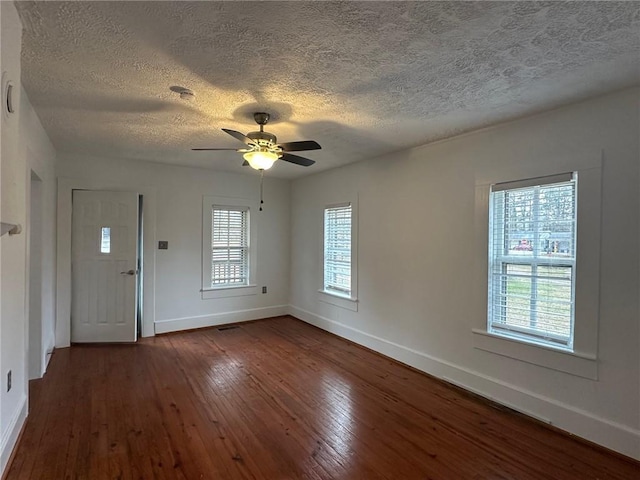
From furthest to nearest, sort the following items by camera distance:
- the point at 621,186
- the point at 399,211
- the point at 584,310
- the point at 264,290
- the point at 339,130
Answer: the point at 264,290
the point at 399,211
the point at 339,130
the point at 584,310
the point at 621,186

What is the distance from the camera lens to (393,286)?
404 cm

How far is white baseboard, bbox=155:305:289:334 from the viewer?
4879 millimetres

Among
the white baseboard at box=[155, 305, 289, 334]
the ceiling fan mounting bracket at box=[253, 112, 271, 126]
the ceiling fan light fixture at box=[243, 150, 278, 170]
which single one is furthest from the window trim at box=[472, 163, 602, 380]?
the white baseboard at box=[155, 305, 289, 334]

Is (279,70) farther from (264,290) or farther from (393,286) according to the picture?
(264,290)

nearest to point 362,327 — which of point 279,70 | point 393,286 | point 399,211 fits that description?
point 393,286

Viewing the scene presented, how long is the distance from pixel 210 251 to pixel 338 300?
85.4 inches

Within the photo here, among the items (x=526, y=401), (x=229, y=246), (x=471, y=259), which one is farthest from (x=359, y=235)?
(x=526, y=401)

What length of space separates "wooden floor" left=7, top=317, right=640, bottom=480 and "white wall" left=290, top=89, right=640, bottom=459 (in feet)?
0.84

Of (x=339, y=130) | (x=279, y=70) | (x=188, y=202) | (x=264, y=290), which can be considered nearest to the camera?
(x=279, y=70)

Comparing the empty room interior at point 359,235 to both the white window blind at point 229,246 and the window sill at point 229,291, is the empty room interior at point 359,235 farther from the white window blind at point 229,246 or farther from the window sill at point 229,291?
the white window blind at point 229,246

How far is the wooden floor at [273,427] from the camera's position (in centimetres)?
210

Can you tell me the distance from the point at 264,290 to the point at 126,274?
219cm

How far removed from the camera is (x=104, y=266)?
4.36 meters

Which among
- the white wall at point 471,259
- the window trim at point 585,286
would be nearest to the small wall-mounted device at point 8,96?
the white wall at point 471,259
